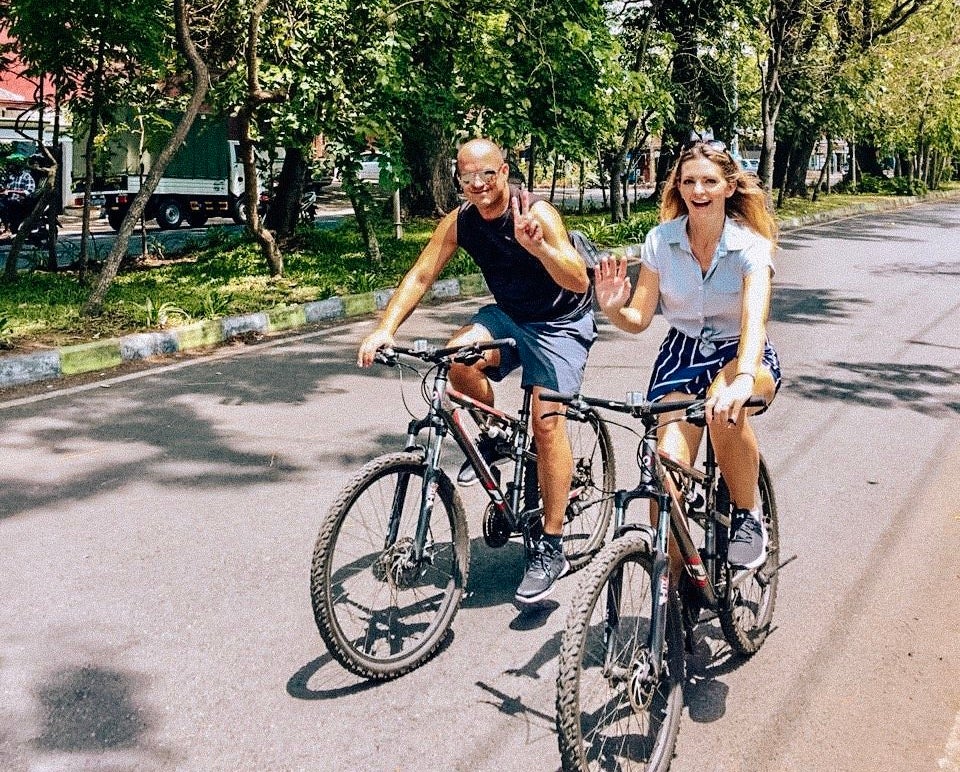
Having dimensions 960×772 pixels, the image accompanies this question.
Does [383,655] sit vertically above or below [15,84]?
below

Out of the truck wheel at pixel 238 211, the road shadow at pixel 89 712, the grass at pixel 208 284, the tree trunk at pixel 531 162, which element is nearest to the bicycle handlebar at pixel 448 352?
the road shadow at pixel 89 712

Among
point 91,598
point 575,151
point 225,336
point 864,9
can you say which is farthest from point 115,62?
point 864,9

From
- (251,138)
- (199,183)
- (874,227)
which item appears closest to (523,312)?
(251,138)

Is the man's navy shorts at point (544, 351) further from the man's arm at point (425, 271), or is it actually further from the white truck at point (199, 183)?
the white truck at point (199, 183)

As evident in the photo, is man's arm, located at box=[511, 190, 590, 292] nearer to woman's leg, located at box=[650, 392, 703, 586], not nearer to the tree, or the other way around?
woman's leg, located at box=[650, 392, 703, 586]

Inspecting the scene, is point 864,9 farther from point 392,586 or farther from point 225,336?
point 392,586

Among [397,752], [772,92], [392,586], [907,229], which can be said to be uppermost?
[772,92]

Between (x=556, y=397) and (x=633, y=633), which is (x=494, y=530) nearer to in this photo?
(x=633, y=633)

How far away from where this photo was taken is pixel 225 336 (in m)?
9.70

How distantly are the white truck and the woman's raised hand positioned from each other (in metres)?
20.1

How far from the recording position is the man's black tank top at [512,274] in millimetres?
4051

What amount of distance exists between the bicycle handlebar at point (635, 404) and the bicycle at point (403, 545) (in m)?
0.73

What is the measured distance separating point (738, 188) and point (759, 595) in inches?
59.3

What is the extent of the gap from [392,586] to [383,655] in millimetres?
250
